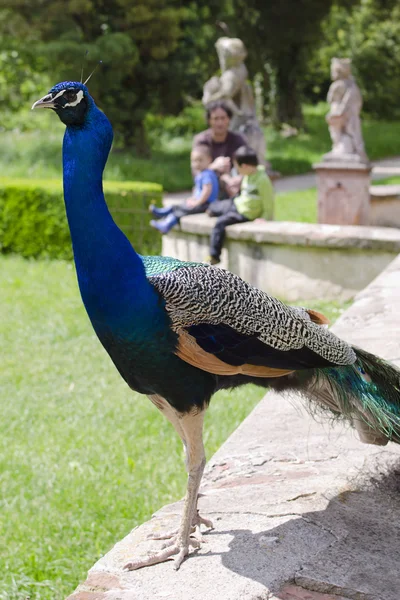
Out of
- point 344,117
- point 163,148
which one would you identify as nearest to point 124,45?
point 163,148

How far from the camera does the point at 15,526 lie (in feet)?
11.1

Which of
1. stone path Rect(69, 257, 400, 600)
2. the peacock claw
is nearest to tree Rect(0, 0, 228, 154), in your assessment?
stone path Rect(69, 257, 400, 600)

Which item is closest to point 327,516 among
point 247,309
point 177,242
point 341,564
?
point 341,564

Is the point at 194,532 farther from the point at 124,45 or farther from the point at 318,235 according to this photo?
the point at 124,45

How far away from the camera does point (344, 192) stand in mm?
9250

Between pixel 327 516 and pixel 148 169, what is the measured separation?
13.7 m

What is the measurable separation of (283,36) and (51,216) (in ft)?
45.5

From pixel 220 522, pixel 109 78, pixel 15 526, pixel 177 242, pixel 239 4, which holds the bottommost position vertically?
pixel 15 526

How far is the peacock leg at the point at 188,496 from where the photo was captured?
7.64ft

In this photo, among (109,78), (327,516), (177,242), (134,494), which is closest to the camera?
(327,516)

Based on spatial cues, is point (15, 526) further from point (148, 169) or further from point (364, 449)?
point (148, 169)

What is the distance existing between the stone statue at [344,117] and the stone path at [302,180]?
448 cm

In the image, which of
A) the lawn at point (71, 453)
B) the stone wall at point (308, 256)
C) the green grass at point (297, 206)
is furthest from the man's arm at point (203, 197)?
the green grass at point (297, 206)

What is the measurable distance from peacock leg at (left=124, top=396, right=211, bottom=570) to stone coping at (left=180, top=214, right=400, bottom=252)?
417cm
